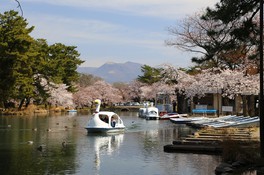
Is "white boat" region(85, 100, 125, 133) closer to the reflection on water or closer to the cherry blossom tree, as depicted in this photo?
the reflection on water

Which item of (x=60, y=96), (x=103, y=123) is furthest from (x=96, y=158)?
(x=60, y=96)

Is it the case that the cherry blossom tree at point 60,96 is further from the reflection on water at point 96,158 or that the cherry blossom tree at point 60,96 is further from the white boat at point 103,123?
the reflection on water at point 96,158

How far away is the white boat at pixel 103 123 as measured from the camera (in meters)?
29.9

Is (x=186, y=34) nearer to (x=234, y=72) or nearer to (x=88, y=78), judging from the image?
(x=234, y=72)

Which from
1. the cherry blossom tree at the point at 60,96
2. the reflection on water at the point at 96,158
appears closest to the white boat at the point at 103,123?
the reflection on water at the point at 96,158

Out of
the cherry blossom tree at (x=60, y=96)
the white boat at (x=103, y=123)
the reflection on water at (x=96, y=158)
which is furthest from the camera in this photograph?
the cherry blossom tree at (x=60, y=96)

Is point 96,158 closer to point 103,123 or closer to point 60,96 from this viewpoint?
point 103,123

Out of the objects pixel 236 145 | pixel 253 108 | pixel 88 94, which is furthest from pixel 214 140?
pixel 88 94

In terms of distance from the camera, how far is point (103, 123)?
30.3 meters

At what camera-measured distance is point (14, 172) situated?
50.1ft

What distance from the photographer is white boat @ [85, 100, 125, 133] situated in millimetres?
29859

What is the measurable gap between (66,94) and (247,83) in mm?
37803

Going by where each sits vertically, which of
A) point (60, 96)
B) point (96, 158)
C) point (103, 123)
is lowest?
point (96, 158)

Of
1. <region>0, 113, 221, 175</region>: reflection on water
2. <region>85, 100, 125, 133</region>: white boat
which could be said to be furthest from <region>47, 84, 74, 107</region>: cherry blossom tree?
<region>0, 113, 221, 175</region>: reflection on water
